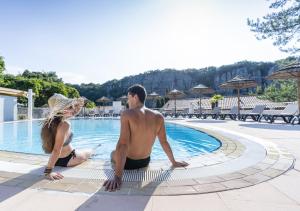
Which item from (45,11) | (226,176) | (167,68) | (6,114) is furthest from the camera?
(167,68)

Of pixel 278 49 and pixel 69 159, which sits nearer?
pixel 69 159

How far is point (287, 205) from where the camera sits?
2.04 metres

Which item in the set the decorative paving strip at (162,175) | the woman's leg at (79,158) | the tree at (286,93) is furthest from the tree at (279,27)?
the tree at (286,93)

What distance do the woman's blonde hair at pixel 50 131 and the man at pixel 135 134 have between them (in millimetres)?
879

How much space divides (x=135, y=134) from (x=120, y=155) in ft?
1.16

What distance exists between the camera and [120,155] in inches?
100

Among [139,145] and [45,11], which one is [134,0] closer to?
[45,11]

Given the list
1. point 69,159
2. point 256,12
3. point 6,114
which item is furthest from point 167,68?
point 69,159

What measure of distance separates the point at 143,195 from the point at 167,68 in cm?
7067

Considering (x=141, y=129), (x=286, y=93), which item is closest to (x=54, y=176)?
(x=141, y=129)

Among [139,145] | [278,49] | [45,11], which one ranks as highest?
[45,11]

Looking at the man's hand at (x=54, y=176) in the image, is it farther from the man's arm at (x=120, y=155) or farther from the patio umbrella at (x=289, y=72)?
the patio umbrella at (x=289, y=72)

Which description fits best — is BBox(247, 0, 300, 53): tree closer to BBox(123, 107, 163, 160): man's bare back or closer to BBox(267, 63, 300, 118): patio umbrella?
BBox(267, 63, 300, 118): patio umbrella

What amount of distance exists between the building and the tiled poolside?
50.3ft
